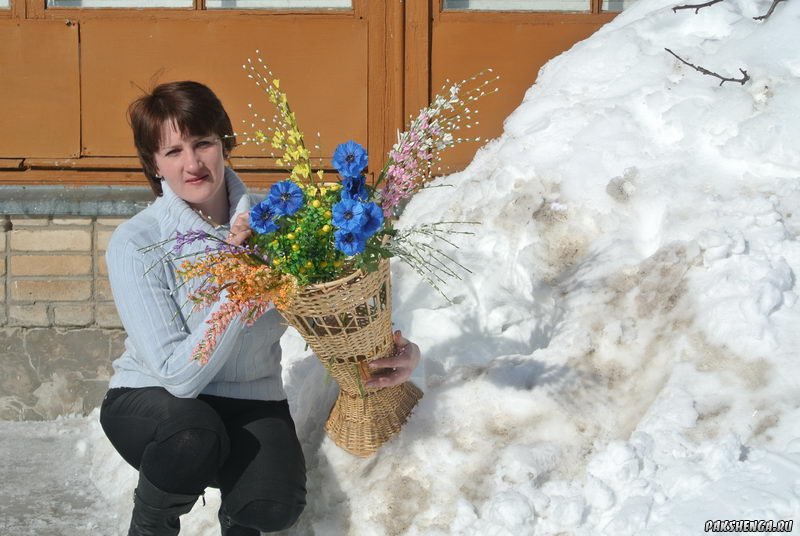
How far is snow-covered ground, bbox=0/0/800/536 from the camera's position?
8.52 ft

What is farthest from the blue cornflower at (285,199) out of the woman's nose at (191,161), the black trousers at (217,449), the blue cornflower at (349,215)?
the black trousers at (217,449)

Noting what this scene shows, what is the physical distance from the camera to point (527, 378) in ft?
10.2

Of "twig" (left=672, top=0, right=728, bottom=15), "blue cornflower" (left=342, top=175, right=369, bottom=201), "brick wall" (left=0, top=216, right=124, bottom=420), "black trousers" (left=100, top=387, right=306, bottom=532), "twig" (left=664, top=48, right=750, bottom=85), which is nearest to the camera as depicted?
"blue cornflower" (left=342, top=175, right=369, bottom=201)

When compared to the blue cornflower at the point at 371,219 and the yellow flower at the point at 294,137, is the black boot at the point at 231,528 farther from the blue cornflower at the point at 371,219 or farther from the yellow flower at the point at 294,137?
the yellow flower at the point at 294,137

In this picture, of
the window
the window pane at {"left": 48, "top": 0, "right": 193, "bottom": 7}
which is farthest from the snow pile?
the window pane at {"left": 48, "top": 0, "right": 193, "bottom": 7}

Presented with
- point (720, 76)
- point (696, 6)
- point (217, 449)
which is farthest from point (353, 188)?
point (696, 6)

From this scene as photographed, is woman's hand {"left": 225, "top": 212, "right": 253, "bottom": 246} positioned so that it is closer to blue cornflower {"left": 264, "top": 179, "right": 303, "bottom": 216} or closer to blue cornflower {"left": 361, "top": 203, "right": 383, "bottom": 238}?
blue cornflower {"left": 264, "top": 179, "right": 303, "bottom": 216}

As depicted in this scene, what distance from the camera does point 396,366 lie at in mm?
2891

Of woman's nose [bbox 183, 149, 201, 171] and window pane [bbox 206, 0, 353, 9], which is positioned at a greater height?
window pane [bbox 206, 0, 353, 9]

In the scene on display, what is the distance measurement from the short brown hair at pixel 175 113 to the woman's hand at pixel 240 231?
426 millimetres

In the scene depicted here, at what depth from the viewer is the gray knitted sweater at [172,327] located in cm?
274

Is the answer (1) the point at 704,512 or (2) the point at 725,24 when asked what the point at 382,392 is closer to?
(1) the point at 704,512

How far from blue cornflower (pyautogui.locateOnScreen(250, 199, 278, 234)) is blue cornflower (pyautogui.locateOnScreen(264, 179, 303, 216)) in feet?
0.04

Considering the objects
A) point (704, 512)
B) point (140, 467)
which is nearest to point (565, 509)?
point (704, 512)
